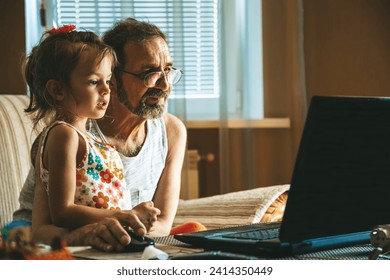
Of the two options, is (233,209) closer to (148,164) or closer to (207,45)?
(148,164)

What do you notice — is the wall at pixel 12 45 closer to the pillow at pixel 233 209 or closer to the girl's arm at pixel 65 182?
the pillow at pixel 233 209

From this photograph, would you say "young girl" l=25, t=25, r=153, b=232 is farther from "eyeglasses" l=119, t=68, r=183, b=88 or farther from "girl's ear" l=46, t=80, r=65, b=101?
"eyeglasses" l=119, t=68, r=183, b=88

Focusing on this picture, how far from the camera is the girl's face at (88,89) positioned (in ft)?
3.84

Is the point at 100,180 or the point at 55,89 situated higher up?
the point at 55,89

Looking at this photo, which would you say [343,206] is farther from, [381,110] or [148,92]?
[148,92]

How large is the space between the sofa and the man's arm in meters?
0.20

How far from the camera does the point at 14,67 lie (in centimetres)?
243

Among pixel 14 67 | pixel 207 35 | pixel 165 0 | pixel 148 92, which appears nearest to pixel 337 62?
pixel 207 35

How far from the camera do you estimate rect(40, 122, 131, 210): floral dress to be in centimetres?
115

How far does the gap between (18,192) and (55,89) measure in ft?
1.66

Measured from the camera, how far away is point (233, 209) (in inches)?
68.1

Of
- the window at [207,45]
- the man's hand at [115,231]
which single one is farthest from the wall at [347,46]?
the man's hand at [115,231]

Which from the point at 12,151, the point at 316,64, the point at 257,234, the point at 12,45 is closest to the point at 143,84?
the point at 12,151
